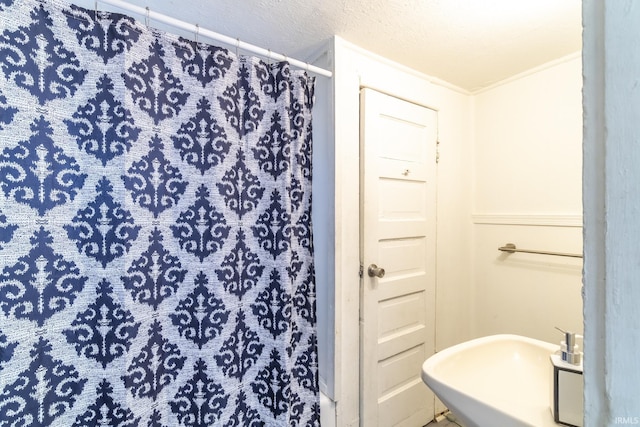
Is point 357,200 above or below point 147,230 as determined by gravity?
above

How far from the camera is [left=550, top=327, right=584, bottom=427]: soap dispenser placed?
64 cm

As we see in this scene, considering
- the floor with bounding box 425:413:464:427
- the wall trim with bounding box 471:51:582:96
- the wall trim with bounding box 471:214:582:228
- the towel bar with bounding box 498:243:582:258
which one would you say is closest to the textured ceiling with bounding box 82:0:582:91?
the wall trim with bounding box 471:51:582:96

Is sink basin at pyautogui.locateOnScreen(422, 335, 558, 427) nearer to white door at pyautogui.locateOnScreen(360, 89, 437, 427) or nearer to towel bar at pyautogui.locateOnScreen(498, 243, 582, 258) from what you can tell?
white door at pyautogui.locateOnScreen(360, 89, 437, 427)

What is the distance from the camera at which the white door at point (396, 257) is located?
55.3 inches

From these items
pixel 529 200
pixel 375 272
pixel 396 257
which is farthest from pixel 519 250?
pixel 375 272

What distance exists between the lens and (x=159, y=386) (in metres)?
0.93

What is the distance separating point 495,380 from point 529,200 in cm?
113

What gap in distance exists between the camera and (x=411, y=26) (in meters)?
1.22

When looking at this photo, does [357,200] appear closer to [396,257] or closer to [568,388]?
[396,257]

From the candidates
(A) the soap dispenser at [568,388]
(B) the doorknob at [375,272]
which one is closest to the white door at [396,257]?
(B) the doorknob at [375,272]

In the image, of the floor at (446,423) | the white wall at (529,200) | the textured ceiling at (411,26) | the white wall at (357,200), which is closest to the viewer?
the textured ceiling at (411,26)

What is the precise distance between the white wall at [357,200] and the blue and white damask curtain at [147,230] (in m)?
0.19

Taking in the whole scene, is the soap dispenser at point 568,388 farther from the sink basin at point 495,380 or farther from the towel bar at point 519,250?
the towel bar at point 519,250

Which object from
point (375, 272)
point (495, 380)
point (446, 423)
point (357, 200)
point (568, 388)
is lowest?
point (446, 423)
